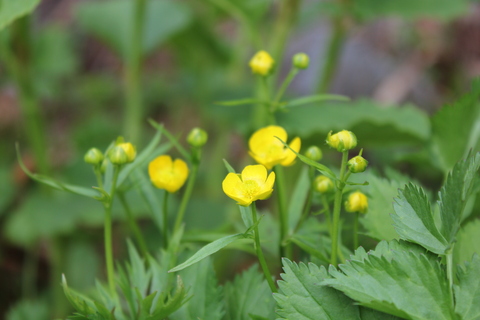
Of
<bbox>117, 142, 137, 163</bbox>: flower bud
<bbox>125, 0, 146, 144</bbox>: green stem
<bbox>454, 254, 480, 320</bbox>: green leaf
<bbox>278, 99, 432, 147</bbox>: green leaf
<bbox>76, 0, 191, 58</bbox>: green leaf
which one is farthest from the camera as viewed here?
<bbox>76, 0, 191, 58</bbox>: green leaf

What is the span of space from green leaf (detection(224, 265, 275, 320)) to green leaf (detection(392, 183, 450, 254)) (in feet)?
0.46

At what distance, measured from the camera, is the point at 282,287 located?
429mm

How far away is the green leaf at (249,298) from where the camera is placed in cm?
49

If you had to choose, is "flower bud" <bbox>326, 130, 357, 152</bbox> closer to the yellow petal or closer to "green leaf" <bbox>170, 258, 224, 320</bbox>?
the yellow petal

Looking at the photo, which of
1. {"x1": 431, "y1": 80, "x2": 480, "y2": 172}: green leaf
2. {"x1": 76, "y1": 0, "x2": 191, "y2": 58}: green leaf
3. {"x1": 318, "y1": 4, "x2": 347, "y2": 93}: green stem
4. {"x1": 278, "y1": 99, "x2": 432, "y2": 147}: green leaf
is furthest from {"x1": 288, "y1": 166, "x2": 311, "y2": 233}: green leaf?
{"x1": 76, "y1": 0, "x2": 191, "y2": 58}: green leaf

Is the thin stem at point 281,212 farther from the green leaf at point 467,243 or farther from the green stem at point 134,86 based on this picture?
the green stem at point 134,86

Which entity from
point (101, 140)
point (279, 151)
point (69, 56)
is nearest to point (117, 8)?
point (69, 56)

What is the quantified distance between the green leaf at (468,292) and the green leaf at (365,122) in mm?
609

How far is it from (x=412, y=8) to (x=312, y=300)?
1036 millimetres

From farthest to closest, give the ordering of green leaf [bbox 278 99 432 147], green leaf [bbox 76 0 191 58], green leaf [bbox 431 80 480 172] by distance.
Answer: green leaf [bbox 76 0 191 58], green leaf [bbox 278 99 432 147], green leaf [bbox 431 80 480 172]

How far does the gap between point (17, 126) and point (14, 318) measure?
94cm

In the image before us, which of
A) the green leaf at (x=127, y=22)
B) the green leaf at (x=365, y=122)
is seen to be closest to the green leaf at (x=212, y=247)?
the green leaf at (x=365, y=122)

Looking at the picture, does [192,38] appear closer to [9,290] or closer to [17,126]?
[17,126]

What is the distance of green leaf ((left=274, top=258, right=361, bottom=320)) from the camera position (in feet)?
1.39
